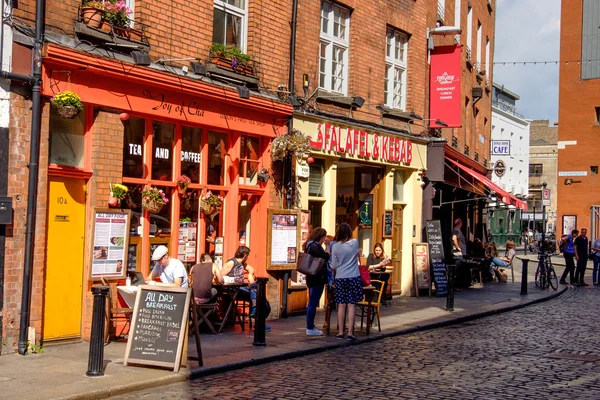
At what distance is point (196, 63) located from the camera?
1312 cm

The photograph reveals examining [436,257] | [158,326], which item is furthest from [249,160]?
[436,257]

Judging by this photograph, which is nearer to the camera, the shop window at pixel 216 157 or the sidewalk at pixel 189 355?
the sidewalk at pixel 189 355

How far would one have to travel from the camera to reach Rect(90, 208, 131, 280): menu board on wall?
37.5 ft

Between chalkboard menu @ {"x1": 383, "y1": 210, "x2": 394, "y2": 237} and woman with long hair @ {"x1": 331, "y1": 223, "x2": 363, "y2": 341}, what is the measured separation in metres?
6.78

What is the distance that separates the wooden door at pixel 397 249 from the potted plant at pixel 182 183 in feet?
26.8

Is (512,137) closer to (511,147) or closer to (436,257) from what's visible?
(511,147)

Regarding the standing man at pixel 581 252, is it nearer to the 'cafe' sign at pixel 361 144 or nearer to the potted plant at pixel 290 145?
the 'cafe' sign at pixel 361 144

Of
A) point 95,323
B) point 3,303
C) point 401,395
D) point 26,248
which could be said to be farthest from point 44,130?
point 401,395

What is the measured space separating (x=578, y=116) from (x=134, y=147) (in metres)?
39.2

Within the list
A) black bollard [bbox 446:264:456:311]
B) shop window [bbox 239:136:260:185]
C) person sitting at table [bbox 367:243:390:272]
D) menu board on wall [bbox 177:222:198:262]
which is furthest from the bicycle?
menu board on wall [bbox 177:222:198:262]

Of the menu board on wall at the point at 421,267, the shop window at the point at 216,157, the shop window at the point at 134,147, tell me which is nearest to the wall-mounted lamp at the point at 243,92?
the shop window at the point at 216,157

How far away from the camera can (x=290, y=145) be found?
15023 millimetres

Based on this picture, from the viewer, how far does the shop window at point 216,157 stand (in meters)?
14.1

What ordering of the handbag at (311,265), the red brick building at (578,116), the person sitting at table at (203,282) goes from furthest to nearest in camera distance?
the red brick building at (578,116) < the handbag at (311,265) < the person sitting at table at (203,282)
